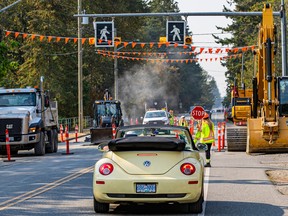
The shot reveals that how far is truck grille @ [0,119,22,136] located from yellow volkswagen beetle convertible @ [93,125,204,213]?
1928cm

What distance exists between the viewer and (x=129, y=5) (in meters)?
85.6

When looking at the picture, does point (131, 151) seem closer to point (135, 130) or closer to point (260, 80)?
point (135, 130)

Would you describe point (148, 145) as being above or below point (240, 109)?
below

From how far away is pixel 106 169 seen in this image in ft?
40.9

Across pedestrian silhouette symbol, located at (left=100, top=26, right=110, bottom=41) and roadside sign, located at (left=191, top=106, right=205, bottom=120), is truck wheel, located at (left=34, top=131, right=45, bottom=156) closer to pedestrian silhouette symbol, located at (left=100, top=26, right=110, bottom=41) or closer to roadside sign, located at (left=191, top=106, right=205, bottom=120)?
roadside sign, located at (left=191, top=106, right=205, bottom=120)

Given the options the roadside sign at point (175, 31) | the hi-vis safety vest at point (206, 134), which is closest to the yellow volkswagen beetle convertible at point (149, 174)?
the hi-vis safety vest at point (206, 134)

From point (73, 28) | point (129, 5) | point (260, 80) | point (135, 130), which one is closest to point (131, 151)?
point (135, 130)

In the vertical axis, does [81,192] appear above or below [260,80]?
below

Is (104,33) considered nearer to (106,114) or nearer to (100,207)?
(106,114)

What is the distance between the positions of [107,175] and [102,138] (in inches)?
1135

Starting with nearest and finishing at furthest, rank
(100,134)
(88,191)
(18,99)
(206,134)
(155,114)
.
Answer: (88,191), (206,134), (18,99), (100,134), (155,114)

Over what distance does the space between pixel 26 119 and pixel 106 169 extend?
19554 mm

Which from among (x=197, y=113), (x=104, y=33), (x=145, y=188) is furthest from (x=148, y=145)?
(x=104, y=33)

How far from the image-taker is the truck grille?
31.5 metres
